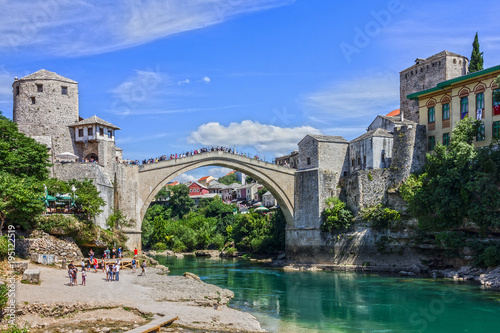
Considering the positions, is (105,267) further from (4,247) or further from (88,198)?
(4,247)

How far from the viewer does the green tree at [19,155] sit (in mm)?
26694

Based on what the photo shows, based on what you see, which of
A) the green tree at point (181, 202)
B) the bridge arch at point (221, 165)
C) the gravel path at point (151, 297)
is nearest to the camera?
the gravel path at point (151, 297)

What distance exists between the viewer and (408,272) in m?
35.0

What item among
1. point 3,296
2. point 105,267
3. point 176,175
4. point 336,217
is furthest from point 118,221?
point 3,296

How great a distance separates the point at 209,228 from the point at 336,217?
26428mm

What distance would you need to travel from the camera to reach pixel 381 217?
37688mm

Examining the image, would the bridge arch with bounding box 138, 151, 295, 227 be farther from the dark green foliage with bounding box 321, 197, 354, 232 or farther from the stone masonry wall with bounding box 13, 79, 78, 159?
the stone masonry wall with bounding box 13, 79, 78, 159

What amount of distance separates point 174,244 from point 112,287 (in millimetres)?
38242

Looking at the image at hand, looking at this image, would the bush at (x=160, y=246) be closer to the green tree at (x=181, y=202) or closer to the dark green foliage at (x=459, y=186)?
the green tree at (x=181, y=202)

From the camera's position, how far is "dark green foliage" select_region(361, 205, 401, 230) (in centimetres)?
3731

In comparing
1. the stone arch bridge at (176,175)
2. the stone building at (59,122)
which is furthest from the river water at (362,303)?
the stone building at (59,122)

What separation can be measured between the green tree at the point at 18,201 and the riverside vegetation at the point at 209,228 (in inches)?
1069

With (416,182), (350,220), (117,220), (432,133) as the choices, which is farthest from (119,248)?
(432,133)

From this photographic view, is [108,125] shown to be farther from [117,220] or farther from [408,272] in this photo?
[408,272]
